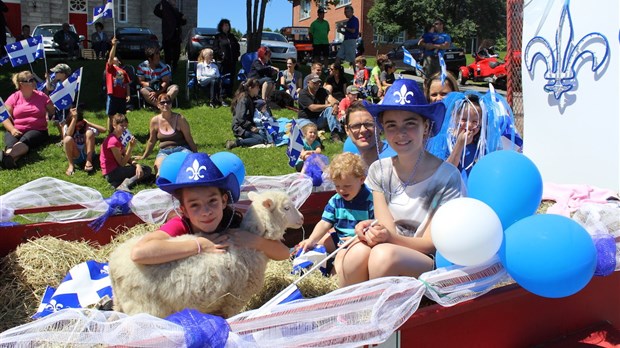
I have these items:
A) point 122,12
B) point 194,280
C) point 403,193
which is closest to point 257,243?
point 194,280

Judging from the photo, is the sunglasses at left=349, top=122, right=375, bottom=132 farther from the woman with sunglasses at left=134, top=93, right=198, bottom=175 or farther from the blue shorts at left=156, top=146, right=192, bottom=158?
the woman with sunglasses at left=134, top=93, right=198, bottom=175

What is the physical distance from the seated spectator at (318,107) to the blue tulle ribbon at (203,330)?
8215mm

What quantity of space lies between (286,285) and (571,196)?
243 cm

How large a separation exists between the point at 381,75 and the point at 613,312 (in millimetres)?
11210

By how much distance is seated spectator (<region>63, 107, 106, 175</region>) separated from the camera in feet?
25.4

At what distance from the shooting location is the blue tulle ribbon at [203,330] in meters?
1.87

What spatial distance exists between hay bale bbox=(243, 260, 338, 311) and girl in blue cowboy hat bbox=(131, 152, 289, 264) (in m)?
0.64

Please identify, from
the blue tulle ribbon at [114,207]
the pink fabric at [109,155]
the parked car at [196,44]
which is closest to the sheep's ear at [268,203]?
the blue tulle ribbon at [114,207]

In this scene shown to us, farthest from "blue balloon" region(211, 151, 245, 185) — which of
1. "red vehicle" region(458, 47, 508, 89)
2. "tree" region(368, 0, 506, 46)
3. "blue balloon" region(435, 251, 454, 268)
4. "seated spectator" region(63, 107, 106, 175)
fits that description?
"tree" region(368, 0, 506, 46)

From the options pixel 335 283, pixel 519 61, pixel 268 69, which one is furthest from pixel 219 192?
pixel 268 69

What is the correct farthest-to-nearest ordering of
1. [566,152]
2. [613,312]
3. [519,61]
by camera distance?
[519,61] < [566,152] < [613,312]

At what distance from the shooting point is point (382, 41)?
138ft

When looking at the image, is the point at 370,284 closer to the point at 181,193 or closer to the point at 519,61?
the point at 181,193

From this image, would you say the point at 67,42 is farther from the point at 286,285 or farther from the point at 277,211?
the point at 277,211
